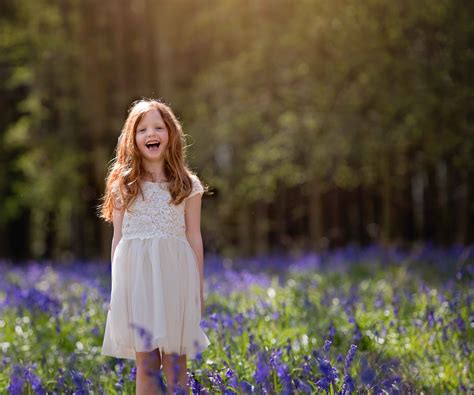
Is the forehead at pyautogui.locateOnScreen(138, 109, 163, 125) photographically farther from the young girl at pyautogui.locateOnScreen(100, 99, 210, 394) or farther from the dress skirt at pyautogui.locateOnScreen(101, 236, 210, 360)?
the dress skirt at pyautogui.locateOnScreen(101, 236, 210, 360)

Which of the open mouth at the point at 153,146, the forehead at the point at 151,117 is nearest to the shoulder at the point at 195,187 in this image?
the open mouth at the point at 153,146

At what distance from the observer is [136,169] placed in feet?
13.1

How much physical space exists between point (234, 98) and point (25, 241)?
1126 centimetres

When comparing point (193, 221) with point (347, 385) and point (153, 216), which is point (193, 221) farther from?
point (347, 385)

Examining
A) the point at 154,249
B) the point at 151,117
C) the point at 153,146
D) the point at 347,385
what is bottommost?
the point at 347,385

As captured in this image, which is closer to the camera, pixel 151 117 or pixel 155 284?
pixel 155 284

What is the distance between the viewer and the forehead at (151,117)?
4.01 meters

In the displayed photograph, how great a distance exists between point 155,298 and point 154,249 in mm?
247

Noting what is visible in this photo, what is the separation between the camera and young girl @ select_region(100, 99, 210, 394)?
146 inches

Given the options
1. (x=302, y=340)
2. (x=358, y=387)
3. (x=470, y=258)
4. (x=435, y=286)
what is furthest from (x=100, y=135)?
(x=358, y=387)

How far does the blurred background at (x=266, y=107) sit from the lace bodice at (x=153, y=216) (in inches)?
301

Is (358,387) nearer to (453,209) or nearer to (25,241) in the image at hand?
(453,209)

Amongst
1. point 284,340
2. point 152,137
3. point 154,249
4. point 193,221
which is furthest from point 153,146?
point 284,340

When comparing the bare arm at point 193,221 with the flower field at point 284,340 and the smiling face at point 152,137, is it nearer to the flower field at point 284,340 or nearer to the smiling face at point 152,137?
the smiling face at point 152,137
